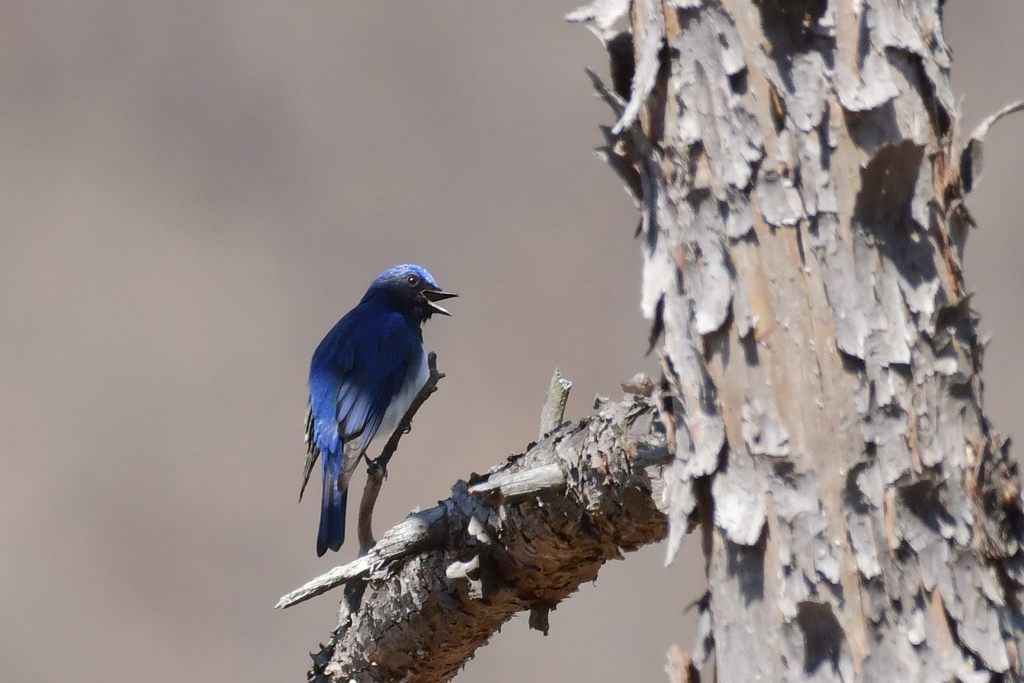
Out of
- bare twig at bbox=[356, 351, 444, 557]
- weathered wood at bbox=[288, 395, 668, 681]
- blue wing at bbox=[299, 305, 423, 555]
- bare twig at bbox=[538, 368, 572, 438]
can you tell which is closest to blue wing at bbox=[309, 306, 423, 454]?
A: blue wing at bbox=[299, 305, 423, 555]

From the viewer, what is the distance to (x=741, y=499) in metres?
1.41

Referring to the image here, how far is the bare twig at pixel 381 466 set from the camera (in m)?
2.76

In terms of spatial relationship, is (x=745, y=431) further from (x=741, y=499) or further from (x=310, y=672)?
(x=310, y=672)

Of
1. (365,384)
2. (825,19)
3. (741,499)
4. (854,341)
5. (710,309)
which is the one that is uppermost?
(365,384)

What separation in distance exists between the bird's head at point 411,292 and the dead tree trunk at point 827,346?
11.2 feet

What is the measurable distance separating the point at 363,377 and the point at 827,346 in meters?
3.11

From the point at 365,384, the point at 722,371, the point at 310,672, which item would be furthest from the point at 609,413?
the point at 365,384

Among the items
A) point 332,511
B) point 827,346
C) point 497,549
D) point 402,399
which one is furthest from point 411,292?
point 827,346

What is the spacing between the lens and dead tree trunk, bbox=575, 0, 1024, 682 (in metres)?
1.33

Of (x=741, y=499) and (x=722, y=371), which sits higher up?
(x=722, y=371)

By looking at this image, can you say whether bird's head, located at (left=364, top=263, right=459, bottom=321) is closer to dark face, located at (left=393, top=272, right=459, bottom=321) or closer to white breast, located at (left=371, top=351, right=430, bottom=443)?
dark face, located at (left=393, top=272, right=459, bottom=321)

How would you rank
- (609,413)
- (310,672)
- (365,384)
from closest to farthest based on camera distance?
(609,413) → (310,672) → (365,384)

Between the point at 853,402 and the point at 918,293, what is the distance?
0.51 feet

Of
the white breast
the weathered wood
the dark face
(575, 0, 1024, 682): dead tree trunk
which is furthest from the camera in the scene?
the dark face
